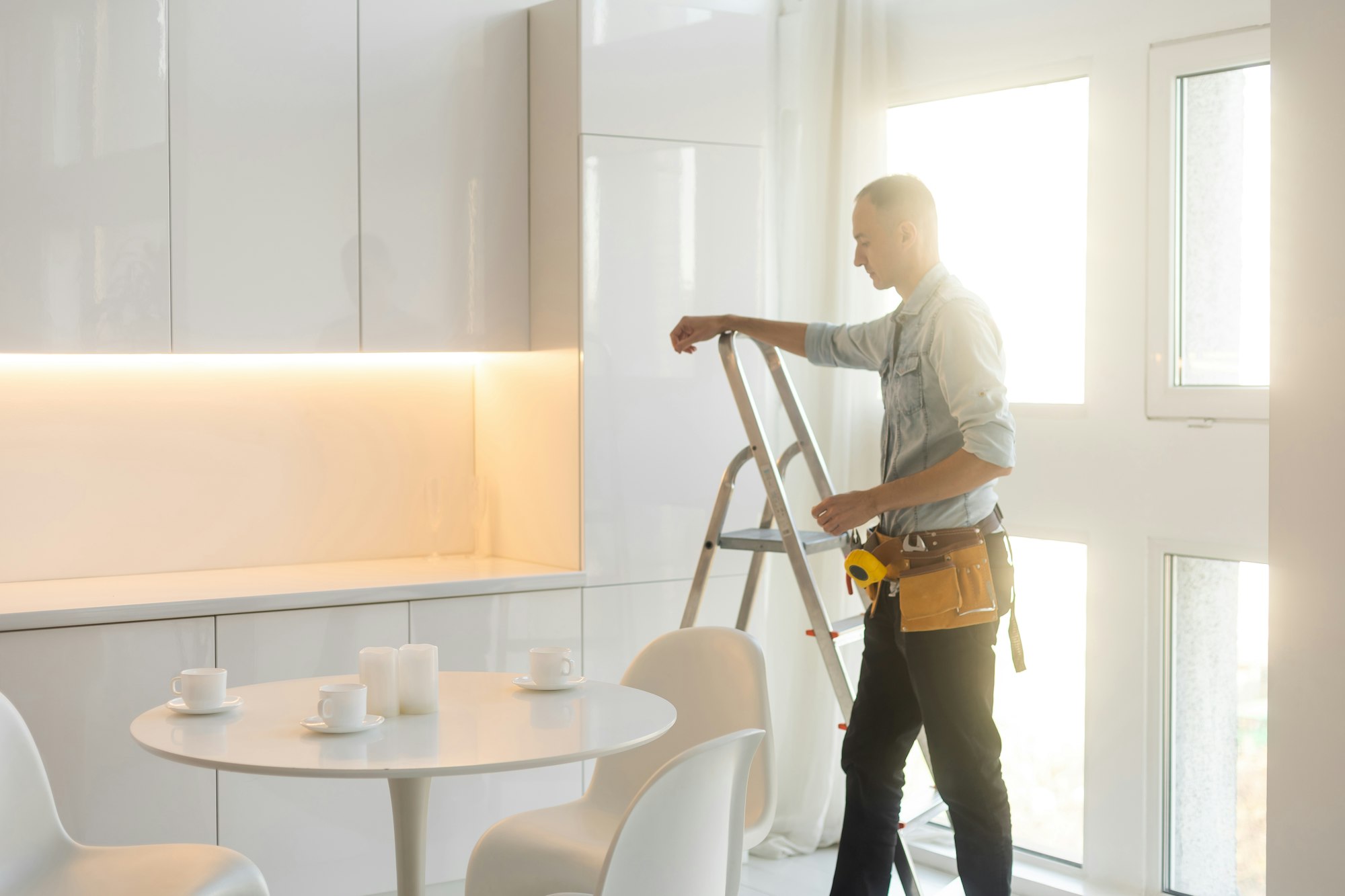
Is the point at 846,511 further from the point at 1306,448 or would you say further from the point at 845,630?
the point at 1306,448

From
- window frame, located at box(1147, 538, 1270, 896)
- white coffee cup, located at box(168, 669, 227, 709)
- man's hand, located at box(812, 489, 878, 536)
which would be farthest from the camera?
window frame, located at box(1147, 538, 1270, 896)

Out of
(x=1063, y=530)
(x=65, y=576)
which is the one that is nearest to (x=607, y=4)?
(x=1063, y=530)

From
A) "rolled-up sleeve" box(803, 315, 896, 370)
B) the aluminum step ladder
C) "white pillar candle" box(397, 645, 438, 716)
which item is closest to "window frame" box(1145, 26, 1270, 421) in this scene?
"rolled-up sleeve" box(803, 315, 896, 370)

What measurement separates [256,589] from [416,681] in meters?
1.28

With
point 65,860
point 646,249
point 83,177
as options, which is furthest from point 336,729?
point 646,249

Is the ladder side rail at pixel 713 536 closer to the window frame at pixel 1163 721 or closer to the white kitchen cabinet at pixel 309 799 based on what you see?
the white kitchen cabinet at pixel 309 799

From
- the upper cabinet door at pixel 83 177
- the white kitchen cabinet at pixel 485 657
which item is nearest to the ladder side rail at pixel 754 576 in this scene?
the white kitchen cabinet at pixel 485 657

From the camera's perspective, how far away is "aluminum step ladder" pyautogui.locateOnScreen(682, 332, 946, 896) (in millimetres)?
2924

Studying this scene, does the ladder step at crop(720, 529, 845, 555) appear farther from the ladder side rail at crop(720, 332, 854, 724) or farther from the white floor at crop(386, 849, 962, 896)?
the white floor at crop(386, 849, 962, 896)

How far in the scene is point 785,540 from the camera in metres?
2.97

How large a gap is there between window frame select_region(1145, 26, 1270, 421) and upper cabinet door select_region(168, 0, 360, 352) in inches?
79.9

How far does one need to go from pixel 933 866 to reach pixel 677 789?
2.15 m

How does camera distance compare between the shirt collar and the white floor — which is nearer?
the shirt collar

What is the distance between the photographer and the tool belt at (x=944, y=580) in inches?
98.2
